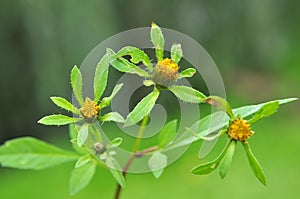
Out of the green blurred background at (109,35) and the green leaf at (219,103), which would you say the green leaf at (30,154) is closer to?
the green leaf at (219,103)

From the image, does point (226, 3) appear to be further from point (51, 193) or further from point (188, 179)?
point (51, 193)

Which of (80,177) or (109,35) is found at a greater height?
(109,35)

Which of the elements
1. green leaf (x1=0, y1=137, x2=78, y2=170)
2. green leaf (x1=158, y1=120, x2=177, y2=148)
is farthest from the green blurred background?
green leaf (x1=158, y1=120, x2=177, y2=148)

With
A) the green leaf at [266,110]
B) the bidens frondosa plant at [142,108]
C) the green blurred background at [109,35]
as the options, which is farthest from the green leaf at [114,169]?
the green blurred background at [109,35]

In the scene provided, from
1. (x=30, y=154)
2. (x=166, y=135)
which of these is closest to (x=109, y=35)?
(x=30, y=154)

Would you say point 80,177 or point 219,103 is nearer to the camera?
point 219,103

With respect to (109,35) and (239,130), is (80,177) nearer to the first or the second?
(239,130)
